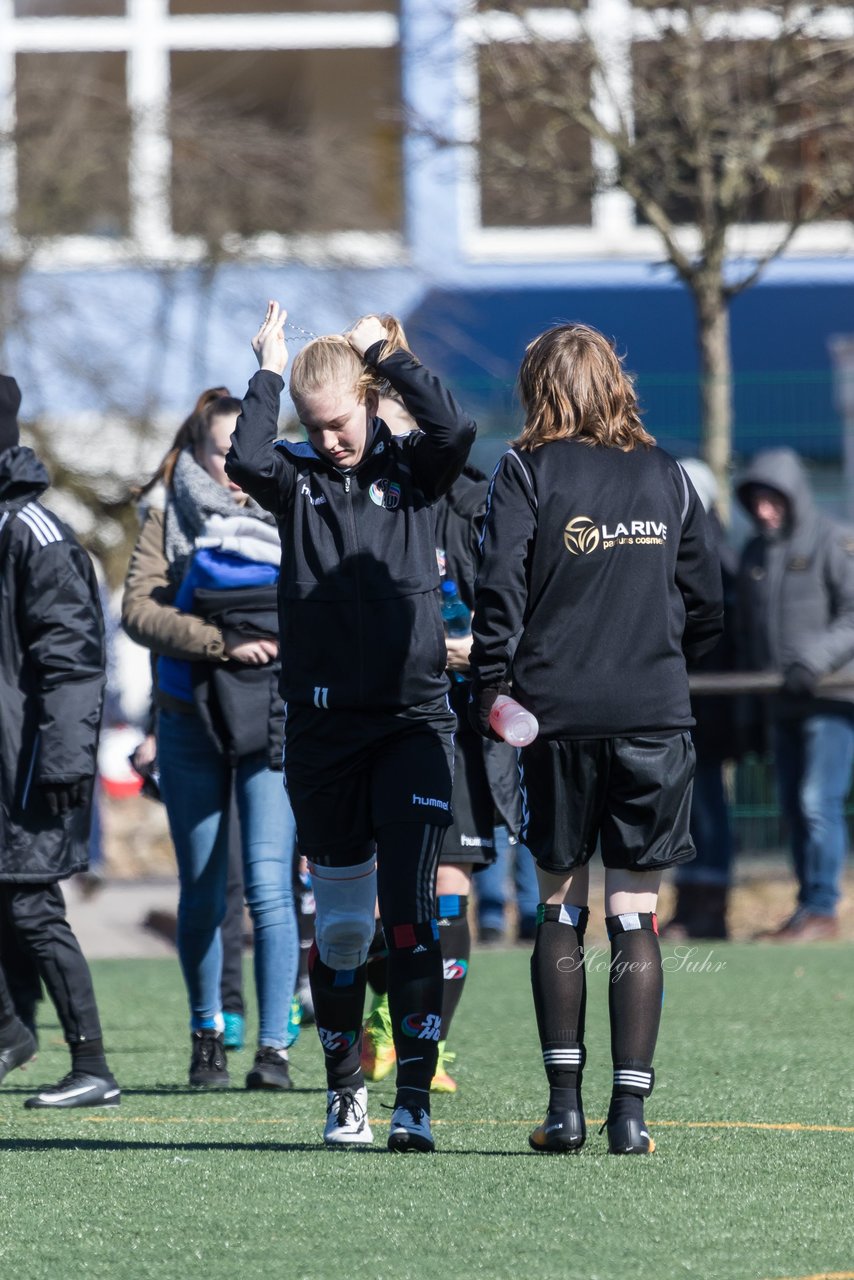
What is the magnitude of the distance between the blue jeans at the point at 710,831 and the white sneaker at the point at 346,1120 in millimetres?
6047

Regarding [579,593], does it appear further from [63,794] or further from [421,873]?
[63,794]

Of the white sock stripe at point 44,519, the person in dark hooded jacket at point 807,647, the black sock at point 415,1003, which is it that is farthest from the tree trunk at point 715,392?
the black sock at point 415,1003

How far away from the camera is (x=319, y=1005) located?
5000 millimetres

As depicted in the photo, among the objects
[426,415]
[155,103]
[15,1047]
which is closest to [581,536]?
[426,415]

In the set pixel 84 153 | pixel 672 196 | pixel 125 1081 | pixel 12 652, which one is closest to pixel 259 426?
pixel 12 652

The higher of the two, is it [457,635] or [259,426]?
[259,426]

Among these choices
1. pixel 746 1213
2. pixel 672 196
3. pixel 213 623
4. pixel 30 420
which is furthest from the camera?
pixel 30 420

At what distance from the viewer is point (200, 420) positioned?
21.0ft

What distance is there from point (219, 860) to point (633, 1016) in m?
1.96

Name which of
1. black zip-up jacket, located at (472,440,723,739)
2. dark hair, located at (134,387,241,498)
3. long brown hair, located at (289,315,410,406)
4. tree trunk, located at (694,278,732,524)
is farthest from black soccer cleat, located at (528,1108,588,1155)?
tree trunk, located at (694,278,732,524)

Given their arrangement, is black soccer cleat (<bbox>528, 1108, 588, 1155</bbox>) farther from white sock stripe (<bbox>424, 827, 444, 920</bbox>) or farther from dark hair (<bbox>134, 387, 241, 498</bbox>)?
dark hair (<bbox>134, 387, 241, 498</bbox>)

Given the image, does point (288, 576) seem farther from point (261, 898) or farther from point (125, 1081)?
point (125, 1081)

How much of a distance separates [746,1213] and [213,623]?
2778 millimetres

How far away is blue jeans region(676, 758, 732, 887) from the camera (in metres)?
10.8
